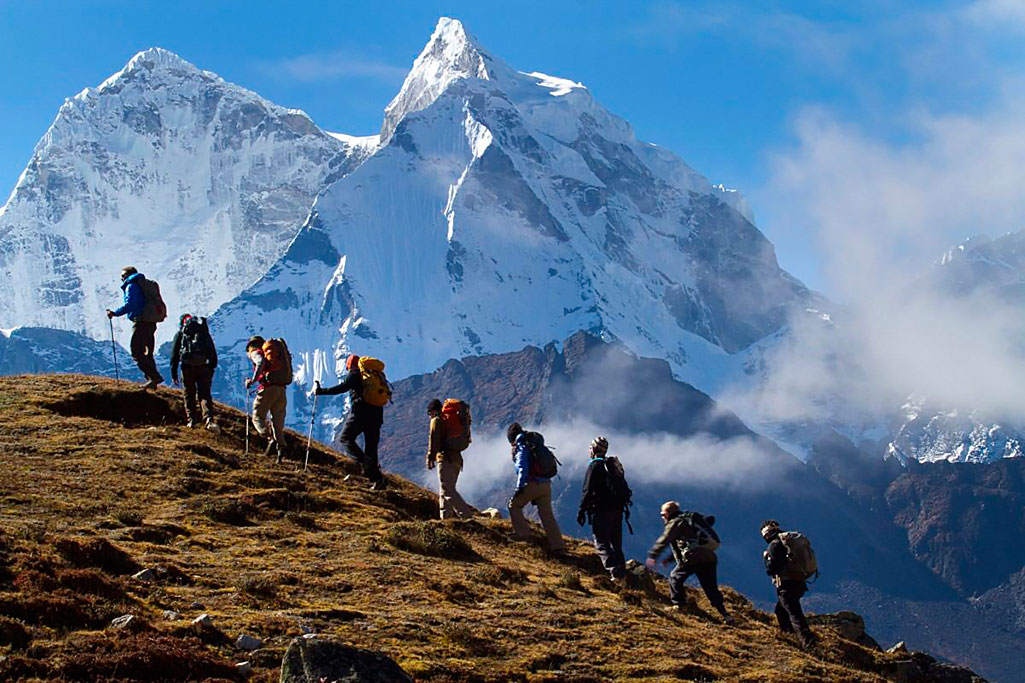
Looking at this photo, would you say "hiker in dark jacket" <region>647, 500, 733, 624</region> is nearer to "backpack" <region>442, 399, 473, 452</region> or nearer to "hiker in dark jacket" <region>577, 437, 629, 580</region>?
"hiker in dark jacket" <region>577, 437, 629, 580</region>

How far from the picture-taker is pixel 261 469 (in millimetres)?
24062

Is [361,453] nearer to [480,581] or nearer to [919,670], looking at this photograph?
[480,581]

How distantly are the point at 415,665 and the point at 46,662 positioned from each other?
405 centimetres

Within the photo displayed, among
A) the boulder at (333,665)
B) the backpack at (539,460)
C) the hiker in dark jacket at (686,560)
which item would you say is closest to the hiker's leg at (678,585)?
the hiker in dark jacket at (686,560)

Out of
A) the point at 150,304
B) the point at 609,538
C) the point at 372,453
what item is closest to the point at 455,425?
the point at 372,453

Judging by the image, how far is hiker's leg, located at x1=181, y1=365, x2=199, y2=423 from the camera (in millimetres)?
25875

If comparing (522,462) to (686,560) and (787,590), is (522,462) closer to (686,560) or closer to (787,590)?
(686,560)

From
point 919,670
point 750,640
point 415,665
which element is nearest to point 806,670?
point 750,640

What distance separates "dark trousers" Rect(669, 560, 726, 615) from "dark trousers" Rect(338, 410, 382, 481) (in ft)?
23.7

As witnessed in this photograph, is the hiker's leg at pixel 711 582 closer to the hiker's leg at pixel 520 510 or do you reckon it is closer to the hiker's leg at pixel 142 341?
the hiker's leg at pixel 520 510

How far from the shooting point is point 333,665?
1166 centimetres

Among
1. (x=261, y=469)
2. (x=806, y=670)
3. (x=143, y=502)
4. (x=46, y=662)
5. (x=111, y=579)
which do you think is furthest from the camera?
(x=261, y=469)

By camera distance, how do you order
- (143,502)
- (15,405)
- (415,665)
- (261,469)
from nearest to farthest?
(415,665), (143,502), (261,469), (15,405)

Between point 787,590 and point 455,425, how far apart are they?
7616 mm
